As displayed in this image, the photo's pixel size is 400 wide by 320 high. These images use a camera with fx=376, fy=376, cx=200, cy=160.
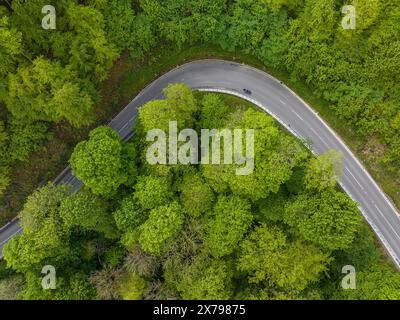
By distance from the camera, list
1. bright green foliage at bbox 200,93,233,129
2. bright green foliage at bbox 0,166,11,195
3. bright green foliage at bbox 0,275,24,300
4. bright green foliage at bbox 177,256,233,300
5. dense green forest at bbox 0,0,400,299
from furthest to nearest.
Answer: bright green foliage at bbox 200,93,233,129 → bright green foliage at bbox 0,166,11,195 → bright green foliage at bbox 0,275,24,300 → dense green forest at bbox 0,0,400,299 → bright green foliage at bbox 177,256,233,300

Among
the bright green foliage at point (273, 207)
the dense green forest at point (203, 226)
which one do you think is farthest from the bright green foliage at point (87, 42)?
the bright green foliage at point (273, 207)

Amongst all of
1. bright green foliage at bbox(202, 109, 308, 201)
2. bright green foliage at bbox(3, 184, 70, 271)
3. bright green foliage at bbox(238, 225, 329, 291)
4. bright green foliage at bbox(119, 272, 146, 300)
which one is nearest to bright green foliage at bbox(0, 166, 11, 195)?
bright green foliage at bbox(3, 184, 70, 271)

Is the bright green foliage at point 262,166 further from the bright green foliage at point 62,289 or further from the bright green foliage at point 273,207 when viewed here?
the bright green foliage at point 62,289

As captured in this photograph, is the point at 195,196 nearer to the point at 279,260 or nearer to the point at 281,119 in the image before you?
the point at 279,260

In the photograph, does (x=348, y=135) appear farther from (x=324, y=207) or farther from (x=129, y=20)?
(x=129, y=20)

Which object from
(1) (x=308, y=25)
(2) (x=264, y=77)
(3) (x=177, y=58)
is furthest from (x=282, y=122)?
(3) (x=177, y=58)

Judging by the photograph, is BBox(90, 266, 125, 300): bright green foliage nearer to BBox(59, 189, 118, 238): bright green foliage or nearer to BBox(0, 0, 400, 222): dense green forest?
BBox(59, 189, 118, 238): bright green foliage
